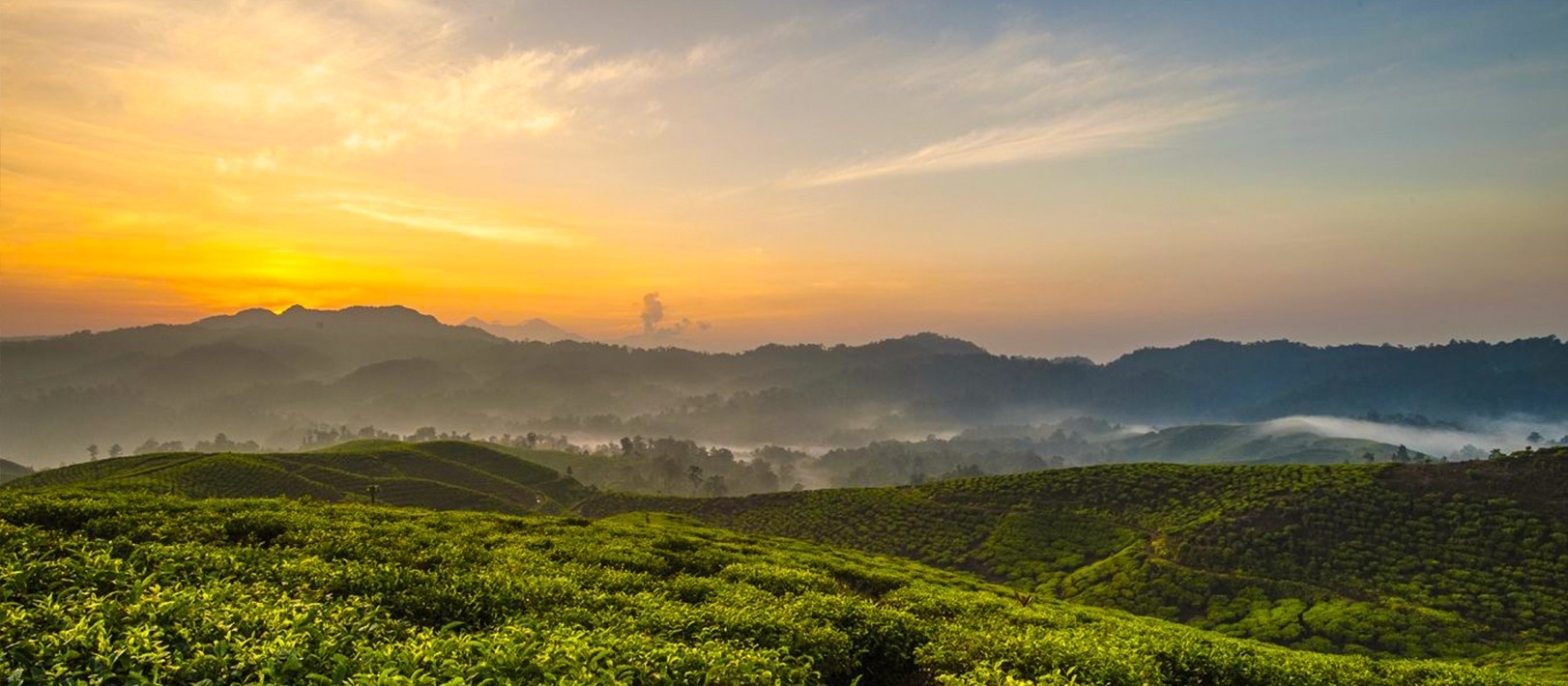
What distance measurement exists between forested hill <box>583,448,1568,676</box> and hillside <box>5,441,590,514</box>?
79.3m

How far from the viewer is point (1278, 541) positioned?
79875 mm

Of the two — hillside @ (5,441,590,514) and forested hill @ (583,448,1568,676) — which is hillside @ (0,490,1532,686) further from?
hillside @ (5,441,590,514)

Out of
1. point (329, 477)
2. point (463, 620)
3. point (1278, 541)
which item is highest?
point (463, 620)

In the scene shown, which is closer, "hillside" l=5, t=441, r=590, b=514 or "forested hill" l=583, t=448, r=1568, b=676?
"forested hill" l=583, t=448, r=1568, b=676

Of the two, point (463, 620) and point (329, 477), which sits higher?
point (463, 620)

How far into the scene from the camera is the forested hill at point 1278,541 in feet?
192

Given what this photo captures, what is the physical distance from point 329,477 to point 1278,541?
17069cm

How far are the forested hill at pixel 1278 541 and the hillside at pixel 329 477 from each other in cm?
7925

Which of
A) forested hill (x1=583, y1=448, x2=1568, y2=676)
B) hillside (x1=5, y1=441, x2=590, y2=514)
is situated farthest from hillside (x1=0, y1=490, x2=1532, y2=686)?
hillside (x1=5, y1=441, x2=590, y2=514)

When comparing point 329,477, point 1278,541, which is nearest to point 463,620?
point 1278,541

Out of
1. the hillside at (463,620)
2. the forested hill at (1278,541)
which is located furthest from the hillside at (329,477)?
the hillside at (463,620)

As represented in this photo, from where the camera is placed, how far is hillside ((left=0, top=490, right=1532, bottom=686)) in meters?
8.91

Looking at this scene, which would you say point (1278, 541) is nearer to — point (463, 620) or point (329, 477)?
point (463, 620)

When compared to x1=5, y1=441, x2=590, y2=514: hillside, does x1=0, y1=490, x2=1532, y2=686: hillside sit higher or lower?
higher
